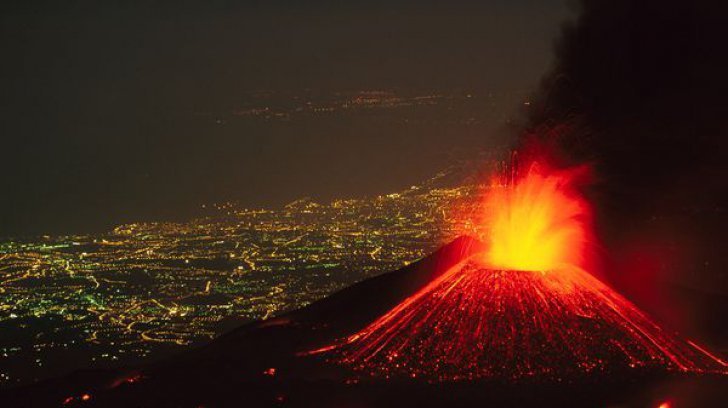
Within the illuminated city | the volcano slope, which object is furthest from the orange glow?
the illuminated city

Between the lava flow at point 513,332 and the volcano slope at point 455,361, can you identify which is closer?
the volcano slope at point 455,361

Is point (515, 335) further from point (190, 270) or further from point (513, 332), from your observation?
point (190, 270)

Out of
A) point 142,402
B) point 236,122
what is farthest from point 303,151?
point 142,402

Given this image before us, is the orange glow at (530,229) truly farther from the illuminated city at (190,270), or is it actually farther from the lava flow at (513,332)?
the illuminated city at (190,270)

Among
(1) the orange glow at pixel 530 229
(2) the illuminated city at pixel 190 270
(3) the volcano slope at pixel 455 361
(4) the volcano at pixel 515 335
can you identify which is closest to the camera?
(3) the volcano slope at pixel 455 361

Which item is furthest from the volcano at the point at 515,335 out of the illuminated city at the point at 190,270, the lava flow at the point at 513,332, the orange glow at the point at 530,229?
the illuminated city at the point at 190,270

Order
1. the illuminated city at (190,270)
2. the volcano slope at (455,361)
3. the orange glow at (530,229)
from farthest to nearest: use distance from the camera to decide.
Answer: the illuminated city at (190,270), the orange glow at (530,229), the volcano slope at (455,361)
